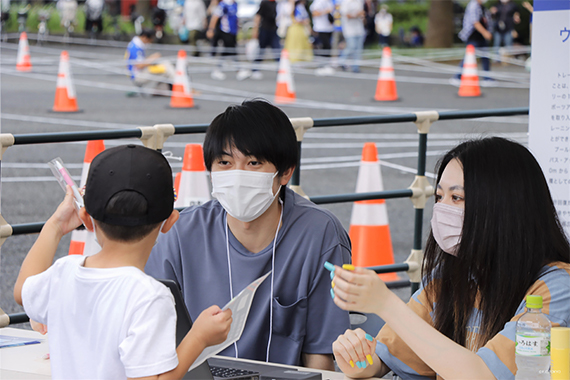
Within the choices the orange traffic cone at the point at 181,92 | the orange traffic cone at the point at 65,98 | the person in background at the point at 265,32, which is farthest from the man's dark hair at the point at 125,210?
the person in background at the point at 265,32

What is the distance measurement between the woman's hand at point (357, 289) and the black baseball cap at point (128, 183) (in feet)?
1.60

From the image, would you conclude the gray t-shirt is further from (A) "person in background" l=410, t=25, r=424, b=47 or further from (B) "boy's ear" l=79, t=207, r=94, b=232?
(A) "person in background" l=410, t=25, r=424, b=47

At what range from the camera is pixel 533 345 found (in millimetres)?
2109

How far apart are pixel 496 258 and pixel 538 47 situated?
5.02 feet

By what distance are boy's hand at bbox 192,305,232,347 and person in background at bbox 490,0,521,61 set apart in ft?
66.0

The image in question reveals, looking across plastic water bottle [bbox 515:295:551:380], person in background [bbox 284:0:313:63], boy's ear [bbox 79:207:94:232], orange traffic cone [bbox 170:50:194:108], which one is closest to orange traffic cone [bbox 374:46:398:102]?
orange traffic cone [bbox 170:50:194:108]

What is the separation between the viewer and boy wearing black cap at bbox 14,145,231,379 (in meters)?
1.87

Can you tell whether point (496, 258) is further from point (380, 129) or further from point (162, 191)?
point (380, 129)

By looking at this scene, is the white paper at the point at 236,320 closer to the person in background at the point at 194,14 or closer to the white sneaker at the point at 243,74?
the white sneaker at the point at 243,74

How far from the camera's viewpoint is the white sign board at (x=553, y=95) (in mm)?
3604

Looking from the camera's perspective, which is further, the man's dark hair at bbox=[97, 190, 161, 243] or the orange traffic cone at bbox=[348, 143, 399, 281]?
the orange traffic cone at bbox=[348, 143, 399, 281]

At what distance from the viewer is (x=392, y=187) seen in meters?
8.12

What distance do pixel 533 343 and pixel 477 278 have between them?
0.46m

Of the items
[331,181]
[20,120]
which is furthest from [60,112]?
[331,181]
